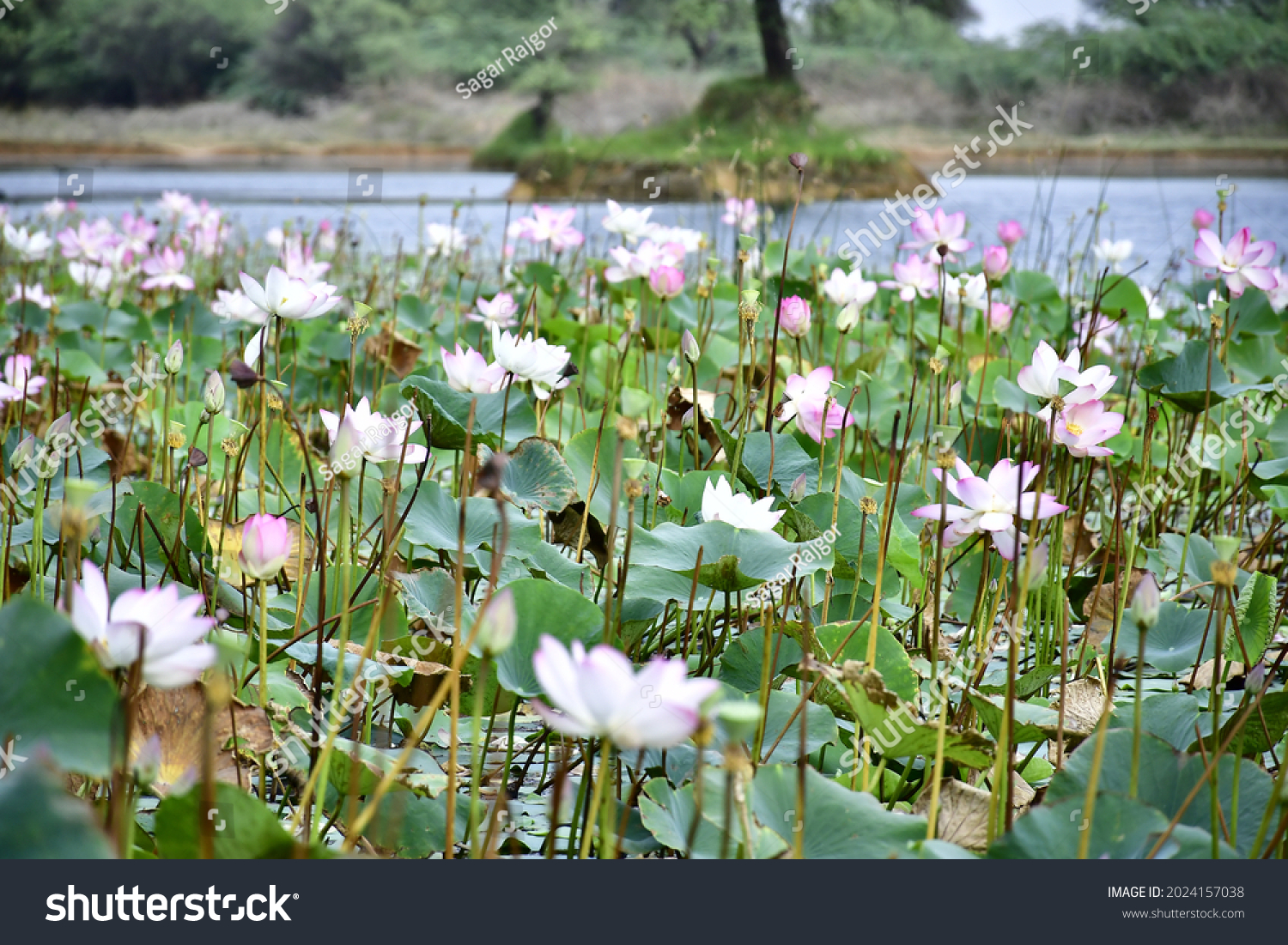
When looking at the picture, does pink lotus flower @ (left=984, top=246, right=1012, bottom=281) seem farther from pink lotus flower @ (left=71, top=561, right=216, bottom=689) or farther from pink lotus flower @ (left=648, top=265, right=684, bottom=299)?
pink lotus flower @ (left=71, top=561, right=216, bottom=689)

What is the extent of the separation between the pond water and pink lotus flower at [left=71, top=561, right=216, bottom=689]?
1.92 meters

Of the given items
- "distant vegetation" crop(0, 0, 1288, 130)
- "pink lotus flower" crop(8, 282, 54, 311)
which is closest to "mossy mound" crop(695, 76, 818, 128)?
"distant vegetation" crop(0, 0, 1288, 130)

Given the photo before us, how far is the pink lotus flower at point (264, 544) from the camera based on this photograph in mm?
588

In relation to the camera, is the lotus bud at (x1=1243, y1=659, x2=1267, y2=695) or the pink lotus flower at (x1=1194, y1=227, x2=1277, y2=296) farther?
the pink lotus flower at (x1=1194, y1=227, x2=1277, y2=296)

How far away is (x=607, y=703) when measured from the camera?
41 centimetres

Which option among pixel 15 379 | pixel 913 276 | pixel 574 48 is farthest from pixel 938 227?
A: pixel 574 48

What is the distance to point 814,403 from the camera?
3.27 feet

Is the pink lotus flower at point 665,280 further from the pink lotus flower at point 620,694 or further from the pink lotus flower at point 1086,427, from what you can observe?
the pink lotus flower at point 620,694

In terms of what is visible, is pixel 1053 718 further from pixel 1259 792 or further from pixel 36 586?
pixel 36 586

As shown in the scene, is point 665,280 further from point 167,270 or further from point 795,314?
point 167,270

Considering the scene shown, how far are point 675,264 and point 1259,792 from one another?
125 centimetres

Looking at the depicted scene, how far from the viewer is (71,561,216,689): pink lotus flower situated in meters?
0.45

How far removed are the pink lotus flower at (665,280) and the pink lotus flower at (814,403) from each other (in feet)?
1.61
